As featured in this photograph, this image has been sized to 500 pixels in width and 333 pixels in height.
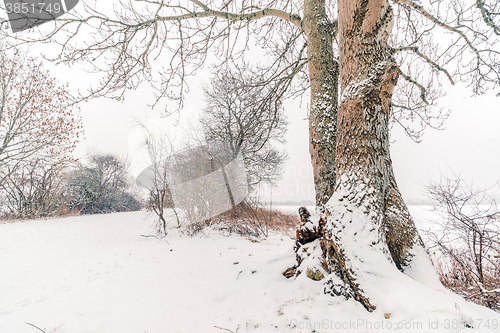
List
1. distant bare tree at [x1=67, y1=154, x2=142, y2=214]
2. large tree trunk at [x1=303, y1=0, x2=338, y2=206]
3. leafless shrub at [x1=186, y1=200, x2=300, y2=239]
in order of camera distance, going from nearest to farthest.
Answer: large tree trunk at [x1=303, y1=0, x2=338, y2=206] < leafless shrub at [x1=186, y1=200, x2=300, y2=239] < distant bare tree at [x1=67, y1=154, x2=142, y2=214]

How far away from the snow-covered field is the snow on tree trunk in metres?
0.23

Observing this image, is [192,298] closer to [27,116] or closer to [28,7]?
[28,7]

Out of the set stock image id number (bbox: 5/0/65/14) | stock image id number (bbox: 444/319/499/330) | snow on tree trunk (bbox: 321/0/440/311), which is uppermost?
stock image id number (bbox: 5/0/65/14)

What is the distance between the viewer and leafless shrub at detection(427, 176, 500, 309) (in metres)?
2.31

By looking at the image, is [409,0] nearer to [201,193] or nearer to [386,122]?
[386,122]

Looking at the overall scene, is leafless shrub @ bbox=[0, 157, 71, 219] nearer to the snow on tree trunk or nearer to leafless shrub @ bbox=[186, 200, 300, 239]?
leafless shrub @ bbox=[186, 200, 300, 239]

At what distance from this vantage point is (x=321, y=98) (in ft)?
8.07

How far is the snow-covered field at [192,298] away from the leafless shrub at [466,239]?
0.32 m

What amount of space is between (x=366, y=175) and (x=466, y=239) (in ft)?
6.87

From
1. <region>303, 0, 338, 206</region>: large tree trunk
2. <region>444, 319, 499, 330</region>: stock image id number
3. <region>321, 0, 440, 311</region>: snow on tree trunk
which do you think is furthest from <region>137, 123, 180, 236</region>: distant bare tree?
<region>444, 319, 499, 330</region>: stock image id number

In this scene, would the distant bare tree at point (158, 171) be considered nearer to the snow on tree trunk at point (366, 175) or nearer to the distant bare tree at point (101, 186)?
the snow on tree trunk at point (366, 175)

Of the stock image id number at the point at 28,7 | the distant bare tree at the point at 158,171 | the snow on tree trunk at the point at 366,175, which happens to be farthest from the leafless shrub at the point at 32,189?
the snow on tree trunk at the point at 366,175

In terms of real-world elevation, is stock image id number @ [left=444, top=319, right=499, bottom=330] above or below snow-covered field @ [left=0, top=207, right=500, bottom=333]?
above

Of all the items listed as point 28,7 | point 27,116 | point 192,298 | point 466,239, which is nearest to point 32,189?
point 27,116
